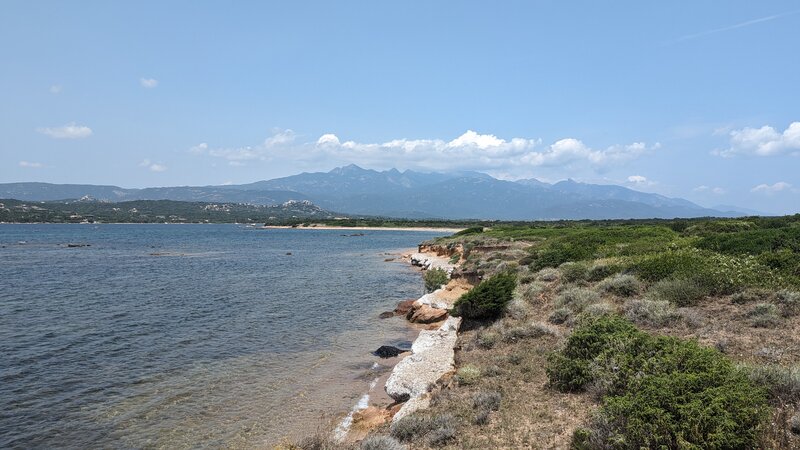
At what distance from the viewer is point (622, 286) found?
16.5 m

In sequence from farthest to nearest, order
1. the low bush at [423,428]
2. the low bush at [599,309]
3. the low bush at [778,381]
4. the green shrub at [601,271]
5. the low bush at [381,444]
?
1. the green shrub at [601,271]
2. the low bush at [599,309]
3. the low bush at [423,428]
4. the low bush at [381,444]
5. the low bush at [778,381]

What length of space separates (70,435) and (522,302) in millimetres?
14806

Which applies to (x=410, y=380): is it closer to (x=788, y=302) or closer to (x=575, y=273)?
(x=788, y=302)

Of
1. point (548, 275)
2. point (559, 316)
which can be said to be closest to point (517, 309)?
point (559, 316)

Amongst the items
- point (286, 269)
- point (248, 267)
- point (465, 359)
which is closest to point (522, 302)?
point (465, 359)

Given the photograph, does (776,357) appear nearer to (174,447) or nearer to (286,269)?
(174,447)

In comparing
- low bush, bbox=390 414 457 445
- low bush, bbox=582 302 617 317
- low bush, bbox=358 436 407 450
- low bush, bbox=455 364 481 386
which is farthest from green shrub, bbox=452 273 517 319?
low bush, bbox=358 436 407 450

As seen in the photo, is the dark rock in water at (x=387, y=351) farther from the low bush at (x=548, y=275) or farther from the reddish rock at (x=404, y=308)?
the low bush at (x=548, y=275)

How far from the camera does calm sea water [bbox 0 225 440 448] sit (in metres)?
11.5

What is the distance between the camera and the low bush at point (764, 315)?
447 inches

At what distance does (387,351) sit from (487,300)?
4.41 meters

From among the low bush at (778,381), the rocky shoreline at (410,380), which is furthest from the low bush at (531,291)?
the low bush at (778,381)

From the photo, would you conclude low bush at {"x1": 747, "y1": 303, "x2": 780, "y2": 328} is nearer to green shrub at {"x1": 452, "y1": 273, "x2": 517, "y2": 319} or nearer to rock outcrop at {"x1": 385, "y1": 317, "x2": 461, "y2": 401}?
green shrub at {"x1": 452, "y1": 273, "x2": 517, "y2": 319}

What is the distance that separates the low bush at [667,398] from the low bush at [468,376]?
1852 millimetres
